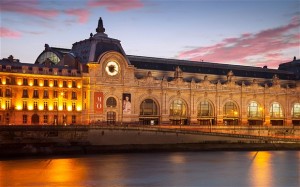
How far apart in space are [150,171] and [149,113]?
4671 centimetres

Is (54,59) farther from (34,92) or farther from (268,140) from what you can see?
(268,140)

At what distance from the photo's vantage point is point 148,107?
108562 mm

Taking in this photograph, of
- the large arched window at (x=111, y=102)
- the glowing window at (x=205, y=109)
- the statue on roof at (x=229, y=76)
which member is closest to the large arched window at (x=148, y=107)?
the large arched window at (x=111, y=102)

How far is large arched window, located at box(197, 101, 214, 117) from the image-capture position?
116m

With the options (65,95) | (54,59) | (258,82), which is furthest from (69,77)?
(258,82)

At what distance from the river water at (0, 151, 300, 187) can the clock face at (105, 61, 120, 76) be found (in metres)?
25.5

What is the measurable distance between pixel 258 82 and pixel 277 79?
4830mm

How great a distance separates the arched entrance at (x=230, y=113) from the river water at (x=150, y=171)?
3889 centimetres

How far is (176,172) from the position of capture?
61.8m

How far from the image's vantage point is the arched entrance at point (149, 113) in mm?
107438

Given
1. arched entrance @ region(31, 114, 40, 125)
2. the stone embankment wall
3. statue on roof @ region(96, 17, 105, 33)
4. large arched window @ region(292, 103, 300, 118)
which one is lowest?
the stone embankment wall

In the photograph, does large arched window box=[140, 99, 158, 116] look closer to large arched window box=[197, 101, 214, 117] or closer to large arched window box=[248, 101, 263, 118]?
large arched window box=[197, 101, 214, 117]

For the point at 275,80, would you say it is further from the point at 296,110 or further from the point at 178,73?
the point at 178,73

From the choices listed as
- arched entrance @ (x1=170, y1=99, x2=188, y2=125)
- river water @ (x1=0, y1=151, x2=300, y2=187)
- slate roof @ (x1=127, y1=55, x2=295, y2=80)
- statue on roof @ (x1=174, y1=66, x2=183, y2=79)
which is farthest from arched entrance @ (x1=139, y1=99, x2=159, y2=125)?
river water @ (x1=0, y1=151, x2=300, y2=187)
